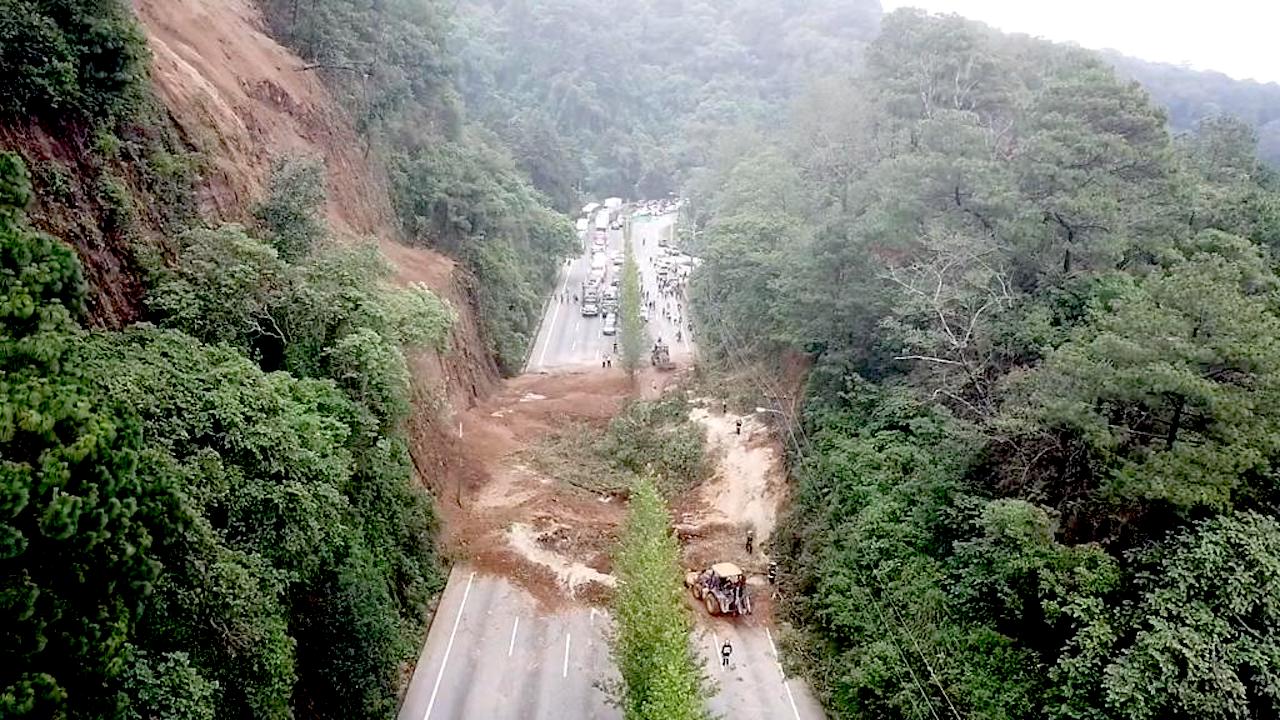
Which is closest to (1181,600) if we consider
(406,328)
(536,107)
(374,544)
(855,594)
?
(855,594)

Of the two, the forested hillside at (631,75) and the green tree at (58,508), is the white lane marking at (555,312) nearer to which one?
the forested hillside at (631,75)

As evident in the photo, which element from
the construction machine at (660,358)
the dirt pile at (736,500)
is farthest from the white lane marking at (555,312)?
the dirt pile at (736,500)

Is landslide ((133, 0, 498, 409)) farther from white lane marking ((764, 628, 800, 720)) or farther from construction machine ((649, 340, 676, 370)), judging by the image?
white lane marking ((764, 628, 800, 720))

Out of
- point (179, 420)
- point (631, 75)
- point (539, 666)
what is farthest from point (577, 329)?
point (631, 75)

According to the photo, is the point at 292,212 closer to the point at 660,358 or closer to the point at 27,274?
the point at 27,274

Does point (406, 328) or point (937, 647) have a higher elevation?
point (406, 328)

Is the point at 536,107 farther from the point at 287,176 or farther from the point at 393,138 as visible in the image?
Result: the point at 287,176
